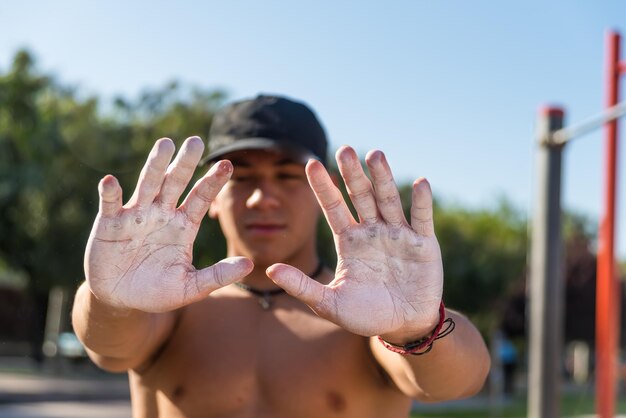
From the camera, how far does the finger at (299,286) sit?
5.57 ft

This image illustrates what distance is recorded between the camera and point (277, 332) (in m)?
2.32

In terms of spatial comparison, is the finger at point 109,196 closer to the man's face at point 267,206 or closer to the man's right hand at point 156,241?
the man's right hand at point 156,241

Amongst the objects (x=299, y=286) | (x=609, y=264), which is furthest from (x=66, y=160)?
(x=299, y=286)

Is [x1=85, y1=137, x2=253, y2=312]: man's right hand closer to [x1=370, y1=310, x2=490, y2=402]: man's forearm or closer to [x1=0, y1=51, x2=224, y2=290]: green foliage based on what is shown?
[x1=370, y1=310, x2=490, y2=402]: man's forearm

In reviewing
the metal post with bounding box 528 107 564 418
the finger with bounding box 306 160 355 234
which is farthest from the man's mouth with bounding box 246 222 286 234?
the metal post with bounding box 528 107 564 418

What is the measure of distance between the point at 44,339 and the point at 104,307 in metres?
22.7

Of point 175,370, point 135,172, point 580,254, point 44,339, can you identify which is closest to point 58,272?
point 135,172

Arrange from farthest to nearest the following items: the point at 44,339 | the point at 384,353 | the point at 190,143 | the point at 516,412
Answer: the point at 44,339 < the point at 516,412 < the point at 384,353 < the point at 190,143

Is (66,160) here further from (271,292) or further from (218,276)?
(218,276)

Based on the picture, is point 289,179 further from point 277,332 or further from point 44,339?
point 44,339

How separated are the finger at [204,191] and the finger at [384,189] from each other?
0.29 meters

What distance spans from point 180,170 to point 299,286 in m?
0.35

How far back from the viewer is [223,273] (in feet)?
5.67

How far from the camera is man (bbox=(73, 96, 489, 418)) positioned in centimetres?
180
